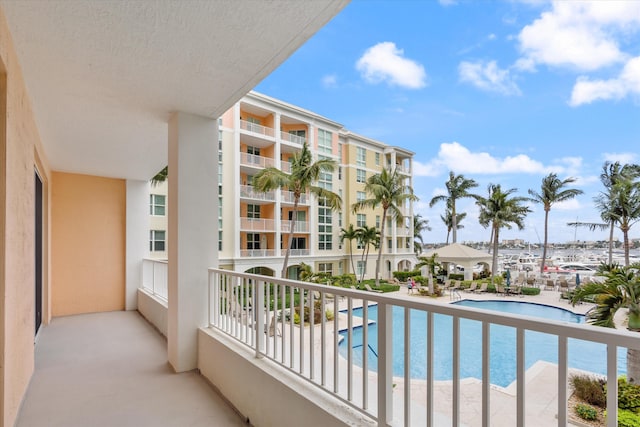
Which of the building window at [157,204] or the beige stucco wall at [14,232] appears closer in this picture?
the beige stucco wall at [14,232]

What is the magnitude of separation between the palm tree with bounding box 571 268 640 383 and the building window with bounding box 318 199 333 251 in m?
17.2

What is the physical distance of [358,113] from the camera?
5000cm

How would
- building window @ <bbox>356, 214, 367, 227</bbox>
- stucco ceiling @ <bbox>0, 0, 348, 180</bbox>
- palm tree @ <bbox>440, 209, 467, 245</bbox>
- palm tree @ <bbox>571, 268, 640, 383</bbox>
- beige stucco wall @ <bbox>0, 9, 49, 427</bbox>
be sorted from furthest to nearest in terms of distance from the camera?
palm tree @ <bbox>440, 209, 467, 245</bbox>, building window @ <bbox>356, 214, 367, 227</bbox>, palm tree @ <bbox>571, 268, 640, 383</bbox>, beige stucco wall @ <bbox>0, 9, 49, 427</bbox>, stucco ceiling @ <bbox>0, 0, 348, 180</bbox>

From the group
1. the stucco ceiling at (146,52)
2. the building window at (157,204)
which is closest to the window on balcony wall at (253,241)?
the building window at (157,204)

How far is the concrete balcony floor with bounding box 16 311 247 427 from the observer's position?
267 centimetres

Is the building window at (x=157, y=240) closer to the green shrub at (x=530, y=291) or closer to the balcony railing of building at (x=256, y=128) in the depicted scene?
the balcony railing of building at (x=256, y=128)

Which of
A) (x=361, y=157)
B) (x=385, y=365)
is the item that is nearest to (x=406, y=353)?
(x=385, y=365)

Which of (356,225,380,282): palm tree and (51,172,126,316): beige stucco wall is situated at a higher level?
(51,172,126,316): beige stucco wall

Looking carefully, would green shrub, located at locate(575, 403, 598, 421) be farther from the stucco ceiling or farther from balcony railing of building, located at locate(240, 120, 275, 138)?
balcony railing of building, located at locate(240, 120, 275, 138)

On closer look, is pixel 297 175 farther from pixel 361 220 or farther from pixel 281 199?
pixel 361 220

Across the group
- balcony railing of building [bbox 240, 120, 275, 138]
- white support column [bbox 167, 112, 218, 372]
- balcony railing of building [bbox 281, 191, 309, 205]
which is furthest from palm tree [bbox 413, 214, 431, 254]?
white support column [bbox 167, 112, 218, 372]

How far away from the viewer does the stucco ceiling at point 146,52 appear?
1979 millimetres

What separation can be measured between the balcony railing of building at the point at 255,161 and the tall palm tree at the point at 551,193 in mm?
17131

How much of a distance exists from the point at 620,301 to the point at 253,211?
54.7 ft
